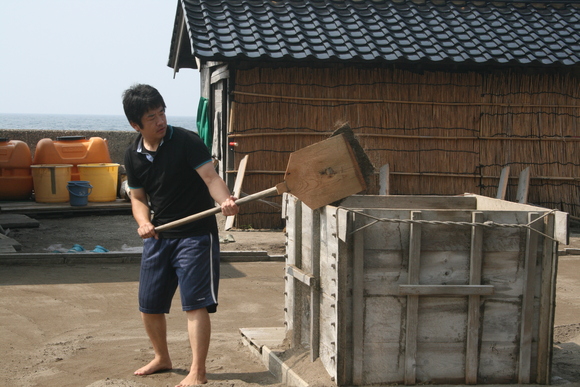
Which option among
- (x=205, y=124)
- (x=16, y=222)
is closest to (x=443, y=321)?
(x=16, y=222)

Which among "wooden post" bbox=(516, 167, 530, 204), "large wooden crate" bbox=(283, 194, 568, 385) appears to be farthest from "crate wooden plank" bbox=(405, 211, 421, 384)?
"wooden post" bbox=(516, 167, 530, 204)

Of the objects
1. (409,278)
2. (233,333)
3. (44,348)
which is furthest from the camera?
(233,333)

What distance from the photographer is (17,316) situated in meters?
5.41

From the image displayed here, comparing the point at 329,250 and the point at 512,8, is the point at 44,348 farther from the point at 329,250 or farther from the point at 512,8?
the point at 512,8

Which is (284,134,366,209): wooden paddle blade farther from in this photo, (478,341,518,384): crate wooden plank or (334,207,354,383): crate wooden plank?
(478,341,518,384): crate wooden plank

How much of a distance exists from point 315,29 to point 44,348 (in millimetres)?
6992

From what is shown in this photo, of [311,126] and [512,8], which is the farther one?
[512,8]

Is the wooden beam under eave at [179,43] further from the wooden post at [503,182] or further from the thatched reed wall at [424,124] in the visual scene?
the wooden post at [503,182]

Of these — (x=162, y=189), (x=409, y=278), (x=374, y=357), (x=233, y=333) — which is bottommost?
(x=233, y=333)

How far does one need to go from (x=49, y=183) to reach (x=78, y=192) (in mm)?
781

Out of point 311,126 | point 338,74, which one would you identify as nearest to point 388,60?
point 338,74

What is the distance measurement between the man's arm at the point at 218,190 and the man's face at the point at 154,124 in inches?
12.9

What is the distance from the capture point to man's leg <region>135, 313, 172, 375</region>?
13.5 feet

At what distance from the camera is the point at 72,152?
1290 centimetres
